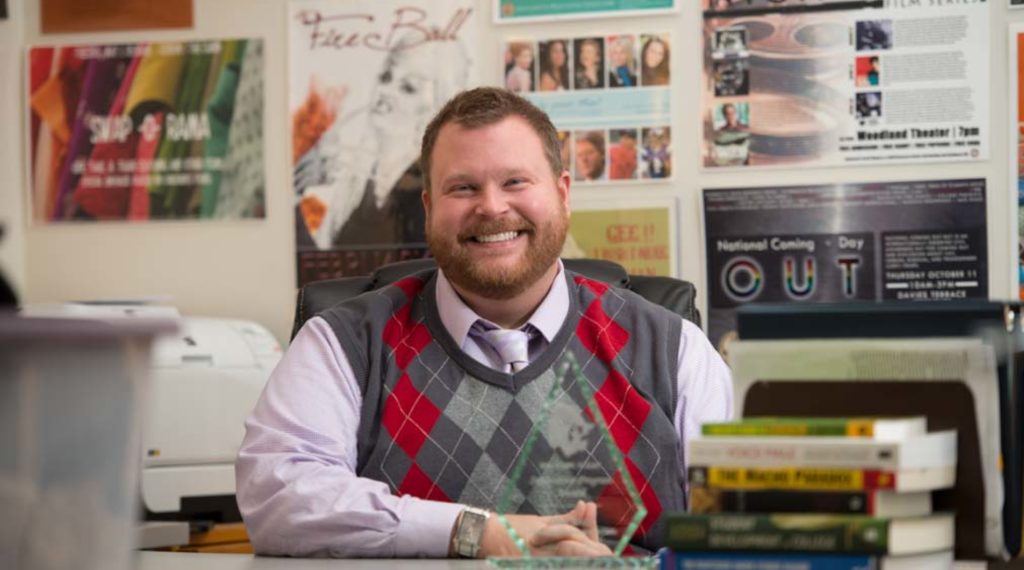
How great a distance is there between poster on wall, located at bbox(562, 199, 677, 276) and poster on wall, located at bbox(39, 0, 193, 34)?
1097mm

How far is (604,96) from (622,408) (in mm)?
1321

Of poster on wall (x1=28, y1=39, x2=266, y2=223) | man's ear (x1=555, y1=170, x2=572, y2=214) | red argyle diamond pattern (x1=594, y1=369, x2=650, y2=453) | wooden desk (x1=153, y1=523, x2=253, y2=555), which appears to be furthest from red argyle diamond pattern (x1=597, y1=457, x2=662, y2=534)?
poster on wall (x1=28, y1=39, x2=266, y2=223)

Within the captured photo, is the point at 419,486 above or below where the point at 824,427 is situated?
→ below

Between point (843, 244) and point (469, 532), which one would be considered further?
point (843, 244)

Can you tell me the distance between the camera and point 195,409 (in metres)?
2.77

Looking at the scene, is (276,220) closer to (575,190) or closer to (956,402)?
(575,190)

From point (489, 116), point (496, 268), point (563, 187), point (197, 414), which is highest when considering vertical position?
point (489, 116)

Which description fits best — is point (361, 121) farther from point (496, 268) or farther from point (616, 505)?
point (616, 505)

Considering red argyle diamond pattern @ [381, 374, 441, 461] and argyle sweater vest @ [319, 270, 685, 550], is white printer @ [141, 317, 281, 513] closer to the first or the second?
argyle sweater vest @ [319, 270, 685, 550]

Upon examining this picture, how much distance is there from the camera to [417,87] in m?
3.10

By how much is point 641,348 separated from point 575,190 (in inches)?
45.6

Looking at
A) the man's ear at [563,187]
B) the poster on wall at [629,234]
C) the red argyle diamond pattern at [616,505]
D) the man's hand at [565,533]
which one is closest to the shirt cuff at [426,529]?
the man's hand at [565,533]

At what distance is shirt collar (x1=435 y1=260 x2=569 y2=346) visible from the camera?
6.23 ft

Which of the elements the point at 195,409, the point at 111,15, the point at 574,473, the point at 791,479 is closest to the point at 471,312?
the point at 574,473
